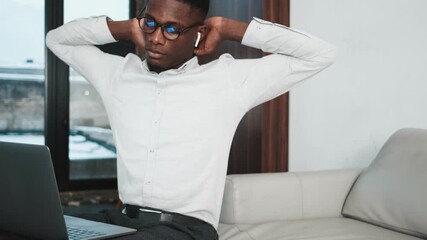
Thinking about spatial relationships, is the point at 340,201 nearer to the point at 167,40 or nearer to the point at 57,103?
the point at 167,40

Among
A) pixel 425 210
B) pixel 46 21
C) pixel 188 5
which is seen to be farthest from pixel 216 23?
pixel 46 21

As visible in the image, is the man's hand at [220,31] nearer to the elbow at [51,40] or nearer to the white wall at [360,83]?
the elbow at [51,40]

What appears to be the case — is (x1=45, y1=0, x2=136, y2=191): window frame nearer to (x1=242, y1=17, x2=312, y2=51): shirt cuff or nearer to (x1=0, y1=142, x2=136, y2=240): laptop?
(x1=242, y1=17, x2=312, y2=51): shirt cuff

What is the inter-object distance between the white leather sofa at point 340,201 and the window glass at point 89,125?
284 cm

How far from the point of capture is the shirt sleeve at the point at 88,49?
5.06ft

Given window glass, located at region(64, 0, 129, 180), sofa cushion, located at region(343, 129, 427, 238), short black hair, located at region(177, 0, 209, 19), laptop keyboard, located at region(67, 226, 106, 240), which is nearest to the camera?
laptop keyboard, located at region(67, 226, 106, 240)

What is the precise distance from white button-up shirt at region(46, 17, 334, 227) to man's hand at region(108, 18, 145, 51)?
8 cm

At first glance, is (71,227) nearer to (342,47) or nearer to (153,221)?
(153,221)

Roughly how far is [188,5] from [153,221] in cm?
63

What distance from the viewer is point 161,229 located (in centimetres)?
124

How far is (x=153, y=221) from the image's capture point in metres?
1.32

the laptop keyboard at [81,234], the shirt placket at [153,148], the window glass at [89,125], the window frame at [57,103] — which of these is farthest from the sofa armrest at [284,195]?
the window glass at [89,125]

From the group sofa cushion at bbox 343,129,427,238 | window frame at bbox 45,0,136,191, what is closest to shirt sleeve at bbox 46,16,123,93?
sofa cushion at bbox 343,129,427,238

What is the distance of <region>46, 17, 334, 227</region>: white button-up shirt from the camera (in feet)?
4.50
